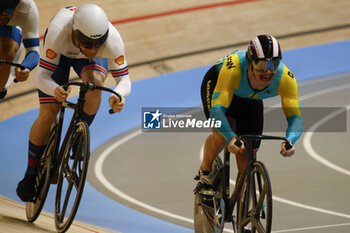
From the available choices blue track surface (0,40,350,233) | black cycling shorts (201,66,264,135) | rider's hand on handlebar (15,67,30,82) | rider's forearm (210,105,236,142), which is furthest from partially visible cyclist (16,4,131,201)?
blue track surface (0,40,350,233)

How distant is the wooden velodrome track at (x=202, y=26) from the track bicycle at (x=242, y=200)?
13.1 ft

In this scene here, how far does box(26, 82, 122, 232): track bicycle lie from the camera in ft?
12.0

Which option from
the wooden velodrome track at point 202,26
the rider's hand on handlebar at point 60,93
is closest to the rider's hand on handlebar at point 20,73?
the rider's hand on handlebar at point 60,93

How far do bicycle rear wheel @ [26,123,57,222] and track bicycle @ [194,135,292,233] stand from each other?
0.94 meters

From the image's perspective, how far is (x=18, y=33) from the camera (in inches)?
175

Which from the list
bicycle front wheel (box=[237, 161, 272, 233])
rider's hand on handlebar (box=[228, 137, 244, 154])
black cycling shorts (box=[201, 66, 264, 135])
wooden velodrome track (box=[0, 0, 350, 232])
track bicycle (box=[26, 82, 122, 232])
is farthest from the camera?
wooden velodrome track (box=[0, 0, 350, 232])

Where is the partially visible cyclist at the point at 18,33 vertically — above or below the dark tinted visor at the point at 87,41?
above

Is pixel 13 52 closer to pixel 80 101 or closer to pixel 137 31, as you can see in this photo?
pixel 80 101

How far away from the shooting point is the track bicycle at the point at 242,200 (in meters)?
3.51

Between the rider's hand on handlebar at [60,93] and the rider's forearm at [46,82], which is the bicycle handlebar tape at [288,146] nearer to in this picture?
the rider's hand on handlebar at [60,93]

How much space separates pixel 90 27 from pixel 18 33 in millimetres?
1017

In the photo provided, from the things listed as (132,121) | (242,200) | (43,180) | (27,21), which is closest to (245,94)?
(242,200)

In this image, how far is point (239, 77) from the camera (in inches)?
149

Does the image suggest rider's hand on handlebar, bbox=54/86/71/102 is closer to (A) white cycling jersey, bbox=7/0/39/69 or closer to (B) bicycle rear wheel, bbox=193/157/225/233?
(A) white cycling jersey, bbox=7/0/39/69
